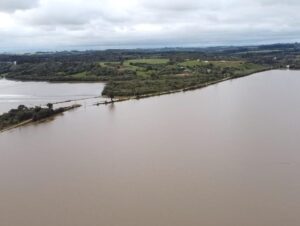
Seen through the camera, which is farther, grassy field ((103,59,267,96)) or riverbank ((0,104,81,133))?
grassy field ((103,59,267,96))

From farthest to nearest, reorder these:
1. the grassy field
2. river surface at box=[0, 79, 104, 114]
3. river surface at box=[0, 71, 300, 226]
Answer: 1. the grassy field
2. river surface at box=[0, 79, 104, 114]
3. river surface at box=[0, 71, 300, 226]

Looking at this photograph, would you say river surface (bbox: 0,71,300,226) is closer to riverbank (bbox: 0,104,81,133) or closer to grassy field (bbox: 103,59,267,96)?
riverbank (bbox: 0,104,81,133)

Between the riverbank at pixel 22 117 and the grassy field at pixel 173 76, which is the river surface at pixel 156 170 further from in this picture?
the grassy field at pixel 173 76

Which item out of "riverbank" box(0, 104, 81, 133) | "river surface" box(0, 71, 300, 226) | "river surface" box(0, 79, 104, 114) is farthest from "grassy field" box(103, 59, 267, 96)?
"river surface" box(0, 71, 300, 226)

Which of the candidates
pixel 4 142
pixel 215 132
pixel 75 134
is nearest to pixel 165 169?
pixel 215 132

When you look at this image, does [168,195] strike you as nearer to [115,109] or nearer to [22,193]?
[22,193]

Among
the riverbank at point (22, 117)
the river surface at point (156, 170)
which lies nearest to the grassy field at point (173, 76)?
the riverbank at point (22, 117)
